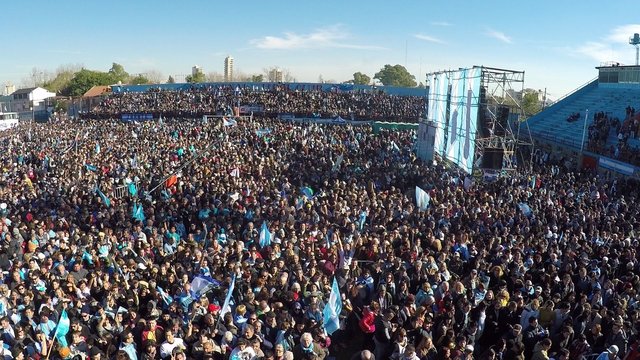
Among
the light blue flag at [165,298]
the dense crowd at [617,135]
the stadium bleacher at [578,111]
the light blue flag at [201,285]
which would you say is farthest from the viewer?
the stadium bleacher at [578,111]

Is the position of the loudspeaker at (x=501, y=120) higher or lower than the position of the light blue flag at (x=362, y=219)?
higher

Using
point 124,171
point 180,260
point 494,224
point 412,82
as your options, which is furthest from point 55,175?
point 412,82

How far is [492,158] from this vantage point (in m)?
15.7

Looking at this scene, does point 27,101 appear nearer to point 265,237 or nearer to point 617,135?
point 617,135

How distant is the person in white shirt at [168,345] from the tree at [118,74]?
221 feet

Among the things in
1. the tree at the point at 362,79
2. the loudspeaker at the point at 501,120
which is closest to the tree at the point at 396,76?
the tree at the point at 362,79

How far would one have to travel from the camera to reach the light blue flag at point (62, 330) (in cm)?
607

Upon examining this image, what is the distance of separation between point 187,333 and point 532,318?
4.25 m

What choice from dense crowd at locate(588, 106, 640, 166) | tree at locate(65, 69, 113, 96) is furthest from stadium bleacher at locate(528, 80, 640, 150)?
tree at locate(65, 69, 113, 96)

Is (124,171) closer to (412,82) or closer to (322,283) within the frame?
(322,283)

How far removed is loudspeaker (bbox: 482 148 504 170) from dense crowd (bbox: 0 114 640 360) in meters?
0.69

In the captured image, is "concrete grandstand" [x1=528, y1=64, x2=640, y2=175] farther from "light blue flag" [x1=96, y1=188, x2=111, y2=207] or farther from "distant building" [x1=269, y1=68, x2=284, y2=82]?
"distant building" [x1=269, y1=68, x2=284, y2=82]

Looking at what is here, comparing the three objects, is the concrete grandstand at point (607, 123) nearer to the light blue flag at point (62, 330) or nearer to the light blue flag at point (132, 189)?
the light blue flag at point (132, 189)

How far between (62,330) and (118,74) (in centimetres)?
8162
